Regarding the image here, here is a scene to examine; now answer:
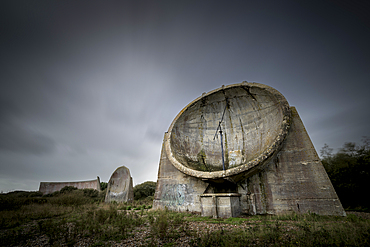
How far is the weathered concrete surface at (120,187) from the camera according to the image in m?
16.0

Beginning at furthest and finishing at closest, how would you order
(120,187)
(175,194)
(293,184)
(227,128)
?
(120,187) < (227,128) < (175,194) < (293,184)

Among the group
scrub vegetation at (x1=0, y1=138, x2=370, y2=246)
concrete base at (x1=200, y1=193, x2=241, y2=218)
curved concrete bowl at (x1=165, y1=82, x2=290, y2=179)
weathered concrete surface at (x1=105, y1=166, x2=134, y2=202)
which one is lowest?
scrub vegetation at (x1=0, y1=138, x2=370, y2=246)

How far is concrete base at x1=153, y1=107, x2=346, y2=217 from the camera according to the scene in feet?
22.5

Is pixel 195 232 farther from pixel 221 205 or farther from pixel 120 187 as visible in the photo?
pixel 120 187

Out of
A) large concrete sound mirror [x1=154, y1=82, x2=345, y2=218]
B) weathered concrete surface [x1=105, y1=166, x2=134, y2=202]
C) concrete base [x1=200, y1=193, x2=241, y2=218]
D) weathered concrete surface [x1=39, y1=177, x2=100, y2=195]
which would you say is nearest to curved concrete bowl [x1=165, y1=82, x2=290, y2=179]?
large concrete sound mirror [x1=154, y1=82, x2=345, y2=218]

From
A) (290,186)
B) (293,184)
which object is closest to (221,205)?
(290,186)

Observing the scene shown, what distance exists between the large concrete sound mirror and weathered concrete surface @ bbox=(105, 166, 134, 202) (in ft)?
22.5

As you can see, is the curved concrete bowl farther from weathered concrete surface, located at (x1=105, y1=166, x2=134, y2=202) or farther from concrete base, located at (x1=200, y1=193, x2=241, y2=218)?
weathered concrete surface, located at (x1=105, y1=166, x2=134, y2=202)

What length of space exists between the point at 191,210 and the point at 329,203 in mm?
5922

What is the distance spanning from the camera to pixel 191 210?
29.5ft

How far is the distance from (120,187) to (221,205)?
1240cm

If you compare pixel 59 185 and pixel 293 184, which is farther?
pixel 59 185

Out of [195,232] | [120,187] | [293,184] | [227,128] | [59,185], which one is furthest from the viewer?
[59,185]

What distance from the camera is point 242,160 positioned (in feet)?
30.9
